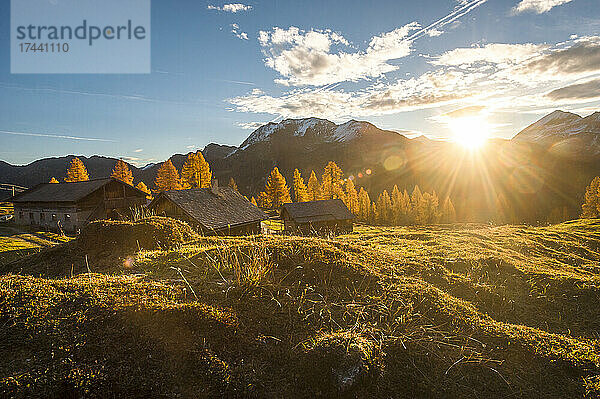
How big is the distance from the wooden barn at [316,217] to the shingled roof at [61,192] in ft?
74.0

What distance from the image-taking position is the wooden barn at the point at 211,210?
82.9 feet

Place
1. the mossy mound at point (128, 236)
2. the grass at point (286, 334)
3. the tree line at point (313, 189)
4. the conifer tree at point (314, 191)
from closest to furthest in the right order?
the grass at point (286, 334), the mossy mound at point (128, 236), the tree line at point (313, 189), the conifer tree at point (314, 191)

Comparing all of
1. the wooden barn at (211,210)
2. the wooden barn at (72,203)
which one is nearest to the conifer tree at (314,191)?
the wooden barn at (211,210)

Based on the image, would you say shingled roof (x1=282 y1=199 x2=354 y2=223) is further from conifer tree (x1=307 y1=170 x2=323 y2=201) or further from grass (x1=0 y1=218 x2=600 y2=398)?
grass (x1=0 y1=218 x2=600 y2=398)

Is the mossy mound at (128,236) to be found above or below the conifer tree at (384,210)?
above

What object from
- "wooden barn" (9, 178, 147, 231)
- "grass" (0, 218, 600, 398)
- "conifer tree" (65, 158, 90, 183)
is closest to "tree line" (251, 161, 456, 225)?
"wooden barn" (9, 178, 147, 231)

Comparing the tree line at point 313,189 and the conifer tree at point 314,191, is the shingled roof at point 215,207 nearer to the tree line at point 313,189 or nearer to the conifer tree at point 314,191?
the tree line at point 313,189

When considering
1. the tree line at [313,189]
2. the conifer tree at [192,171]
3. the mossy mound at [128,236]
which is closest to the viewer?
the mossy mound at [128,236]

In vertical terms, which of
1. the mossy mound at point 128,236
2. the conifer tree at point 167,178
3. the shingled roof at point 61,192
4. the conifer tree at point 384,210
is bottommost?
the conifer tree at point 384,210

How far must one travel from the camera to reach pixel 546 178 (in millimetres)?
161750

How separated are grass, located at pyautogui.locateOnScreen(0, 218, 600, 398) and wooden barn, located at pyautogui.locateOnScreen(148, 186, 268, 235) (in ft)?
55.9

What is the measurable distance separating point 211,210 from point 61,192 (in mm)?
21354

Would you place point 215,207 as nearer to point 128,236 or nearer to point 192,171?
point 128,236

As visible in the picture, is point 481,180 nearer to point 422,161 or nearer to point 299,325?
point 422,161
